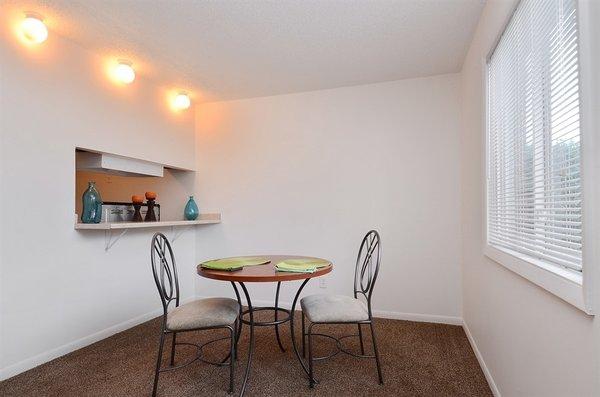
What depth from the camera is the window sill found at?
1.03 meters

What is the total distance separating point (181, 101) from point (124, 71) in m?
0.79

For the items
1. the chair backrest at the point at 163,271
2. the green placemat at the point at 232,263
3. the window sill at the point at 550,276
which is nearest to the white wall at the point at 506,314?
the window sill at the point at 550,276

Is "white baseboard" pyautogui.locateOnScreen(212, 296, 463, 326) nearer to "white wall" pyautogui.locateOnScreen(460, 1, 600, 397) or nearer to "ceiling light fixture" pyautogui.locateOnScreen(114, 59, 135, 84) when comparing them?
"white wall" pyautogui.locateOnScreen(460, 1, 600, 397)

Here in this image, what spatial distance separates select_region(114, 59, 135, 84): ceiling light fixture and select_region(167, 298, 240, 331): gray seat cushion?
2005mm

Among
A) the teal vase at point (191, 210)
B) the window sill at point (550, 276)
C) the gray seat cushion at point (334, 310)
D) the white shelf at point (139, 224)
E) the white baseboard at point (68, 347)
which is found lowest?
the white baseboard at point (68, 347)

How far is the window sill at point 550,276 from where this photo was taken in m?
1.03

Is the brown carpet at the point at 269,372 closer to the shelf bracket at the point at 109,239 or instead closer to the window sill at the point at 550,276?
the shelf bracket at the point at 109,239

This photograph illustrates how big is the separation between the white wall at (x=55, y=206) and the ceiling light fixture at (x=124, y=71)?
111mm

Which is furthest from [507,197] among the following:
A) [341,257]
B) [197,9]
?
[197,9]

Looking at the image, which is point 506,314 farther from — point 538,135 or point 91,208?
point 91,208

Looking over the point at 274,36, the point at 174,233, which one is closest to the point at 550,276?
the point at 274,36

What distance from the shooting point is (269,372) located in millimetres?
2275

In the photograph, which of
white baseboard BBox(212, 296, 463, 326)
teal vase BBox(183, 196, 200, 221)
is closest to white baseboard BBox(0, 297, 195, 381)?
teal vase BBox(183, 196, 200, 221)

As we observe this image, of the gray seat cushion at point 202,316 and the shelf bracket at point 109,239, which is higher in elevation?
the shelf bracket at point 109,239
